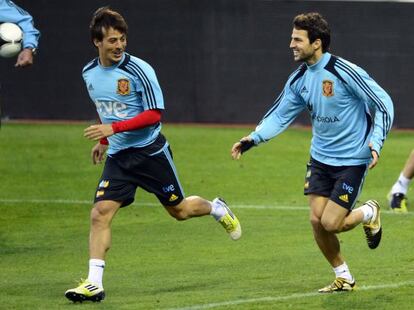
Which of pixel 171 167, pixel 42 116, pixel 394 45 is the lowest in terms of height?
pixel 42 116

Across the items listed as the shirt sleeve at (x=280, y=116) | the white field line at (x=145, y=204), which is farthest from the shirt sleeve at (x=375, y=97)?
the white field line at (x=145, y=204)

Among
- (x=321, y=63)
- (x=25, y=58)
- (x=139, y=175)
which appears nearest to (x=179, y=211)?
(x=139, y=175)

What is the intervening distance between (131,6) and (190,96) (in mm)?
2241

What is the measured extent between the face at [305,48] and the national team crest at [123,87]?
1366 mm

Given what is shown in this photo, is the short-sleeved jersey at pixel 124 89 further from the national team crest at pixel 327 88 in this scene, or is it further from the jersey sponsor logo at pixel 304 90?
the national team crest at pixel 327 88

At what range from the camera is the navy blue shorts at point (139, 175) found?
10438mm

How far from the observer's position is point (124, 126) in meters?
10.1

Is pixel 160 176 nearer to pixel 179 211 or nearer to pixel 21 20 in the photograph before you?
pixel 179 211

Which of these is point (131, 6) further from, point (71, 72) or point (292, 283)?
point (292, 283)

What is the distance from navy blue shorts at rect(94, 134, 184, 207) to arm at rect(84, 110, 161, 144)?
0.40m

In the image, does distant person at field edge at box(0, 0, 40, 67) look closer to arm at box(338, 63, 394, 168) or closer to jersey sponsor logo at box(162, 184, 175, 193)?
jersey sponsor logo at box(162, 184, 175, 193)

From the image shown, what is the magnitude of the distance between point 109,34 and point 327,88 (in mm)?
1783

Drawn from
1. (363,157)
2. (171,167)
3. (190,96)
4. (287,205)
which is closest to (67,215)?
(287,205)

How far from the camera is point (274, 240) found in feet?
44.4
